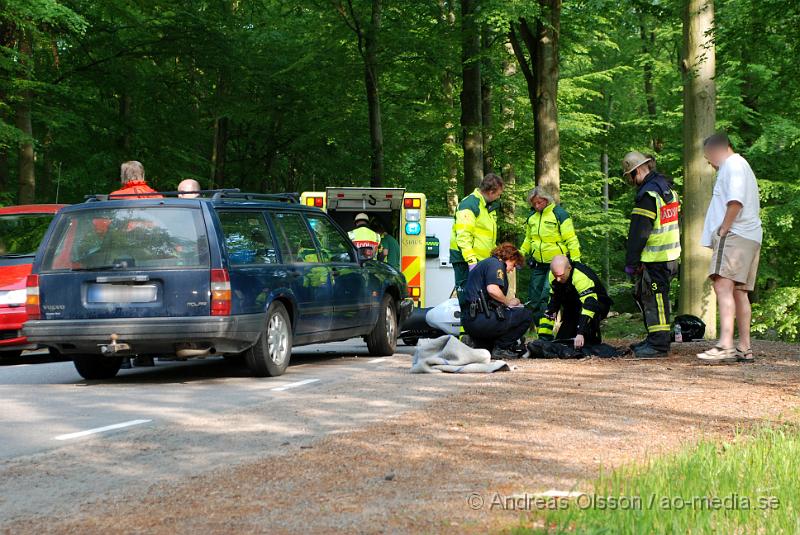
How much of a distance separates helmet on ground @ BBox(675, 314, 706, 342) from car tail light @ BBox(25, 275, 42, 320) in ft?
25.1

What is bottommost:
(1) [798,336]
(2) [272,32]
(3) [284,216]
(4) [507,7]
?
(1) [798,336]

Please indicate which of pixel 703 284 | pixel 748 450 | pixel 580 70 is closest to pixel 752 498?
pixel 748 450

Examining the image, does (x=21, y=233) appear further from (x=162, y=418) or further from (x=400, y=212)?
(x=162, y=418)

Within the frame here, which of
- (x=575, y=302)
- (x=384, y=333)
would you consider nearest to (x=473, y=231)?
(x=575, y=302)

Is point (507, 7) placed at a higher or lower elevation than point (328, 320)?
higher

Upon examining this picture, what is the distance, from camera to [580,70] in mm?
39406

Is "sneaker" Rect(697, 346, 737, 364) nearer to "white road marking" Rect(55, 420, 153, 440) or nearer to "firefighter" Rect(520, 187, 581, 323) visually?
"firefighter" Rect(520, 187, 581, 323)

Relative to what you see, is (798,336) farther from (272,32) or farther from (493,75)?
(272,32)

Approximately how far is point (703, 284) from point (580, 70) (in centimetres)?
2529

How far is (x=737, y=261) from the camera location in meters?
10.7

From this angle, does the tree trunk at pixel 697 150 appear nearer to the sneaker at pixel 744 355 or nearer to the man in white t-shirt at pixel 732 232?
the sneaker at pixel 744 355

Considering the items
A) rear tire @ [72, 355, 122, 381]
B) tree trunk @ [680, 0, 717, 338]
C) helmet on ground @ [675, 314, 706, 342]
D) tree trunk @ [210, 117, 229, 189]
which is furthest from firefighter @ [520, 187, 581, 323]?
tree trunk @ [210, 117, 229, 189]

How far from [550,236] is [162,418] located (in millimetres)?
6662

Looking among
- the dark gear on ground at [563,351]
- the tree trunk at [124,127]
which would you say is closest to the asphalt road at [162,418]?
the dark gear on ground at [563,351]
